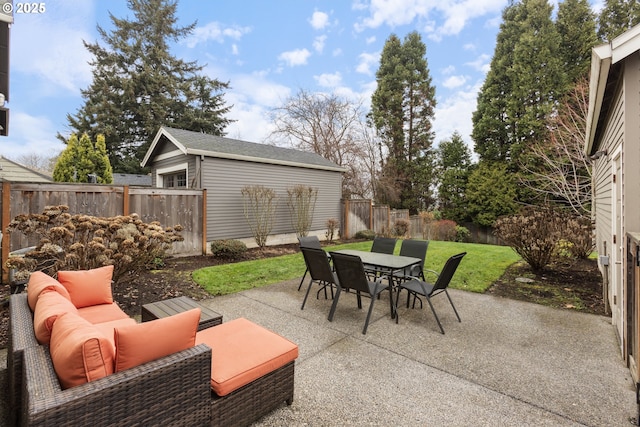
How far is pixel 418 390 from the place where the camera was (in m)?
2.56

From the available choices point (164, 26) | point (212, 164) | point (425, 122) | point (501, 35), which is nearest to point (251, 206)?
point (212, 164)

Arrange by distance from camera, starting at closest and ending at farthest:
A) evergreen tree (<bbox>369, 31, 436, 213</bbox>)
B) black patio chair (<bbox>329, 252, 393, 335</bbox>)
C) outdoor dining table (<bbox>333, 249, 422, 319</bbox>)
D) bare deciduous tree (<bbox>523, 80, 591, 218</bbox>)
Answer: black patio chair (<bbox>329, 252, 393, 335</bbox>) < outdoor dining table (<bbox>333, 249, 422, 319</bbox>) < bare deciduous tree (<bbox>523, 80, 591, 218</bbox>) < evergreen tree (<bbox>369, 31, 436, 213</bbox>)

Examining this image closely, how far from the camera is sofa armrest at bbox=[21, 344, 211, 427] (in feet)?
4.33

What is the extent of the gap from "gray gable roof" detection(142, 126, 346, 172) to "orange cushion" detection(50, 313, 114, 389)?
805 cm

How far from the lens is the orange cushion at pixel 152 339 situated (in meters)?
1.57

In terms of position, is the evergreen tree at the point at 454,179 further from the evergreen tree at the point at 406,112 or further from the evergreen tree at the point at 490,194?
the evergreen tree at the point at 406,112

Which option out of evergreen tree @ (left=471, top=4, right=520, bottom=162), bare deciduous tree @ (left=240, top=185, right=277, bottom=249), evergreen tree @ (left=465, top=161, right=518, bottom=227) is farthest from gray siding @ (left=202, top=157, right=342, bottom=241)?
evergreen tree @ (left=471, top=4, right=520, bottom=162)

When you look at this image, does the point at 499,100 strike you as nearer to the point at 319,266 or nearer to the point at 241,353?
the point at 319,266

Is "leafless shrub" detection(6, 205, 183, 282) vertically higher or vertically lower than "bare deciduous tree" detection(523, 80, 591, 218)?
lower

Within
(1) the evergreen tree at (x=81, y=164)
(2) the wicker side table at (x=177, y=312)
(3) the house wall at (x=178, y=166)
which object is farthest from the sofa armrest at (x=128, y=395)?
(1) the evergreen tree at (x=81, y=164)

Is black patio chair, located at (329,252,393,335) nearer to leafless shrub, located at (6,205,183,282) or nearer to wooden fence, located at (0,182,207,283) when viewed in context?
leafless shrub, located at (6,205,183,282)

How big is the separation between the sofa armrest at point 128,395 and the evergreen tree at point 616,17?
81.0 feet

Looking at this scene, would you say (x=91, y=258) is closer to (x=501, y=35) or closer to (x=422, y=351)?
(x=422, y=351)

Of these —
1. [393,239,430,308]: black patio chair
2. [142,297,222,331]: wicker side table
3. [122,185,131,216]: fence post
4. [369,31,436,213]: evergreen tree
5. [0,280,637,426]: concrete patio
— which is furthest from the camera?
[369,31,436,213]: evergreen tree
